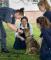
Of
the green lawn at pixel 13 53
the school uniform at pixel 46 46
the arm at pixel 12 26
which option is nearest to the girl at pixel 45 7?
the green lawn at pixel 13 53

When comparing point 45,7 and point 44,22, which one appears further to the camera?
point 45,7

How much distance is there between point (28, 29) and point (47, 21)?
1167 mm

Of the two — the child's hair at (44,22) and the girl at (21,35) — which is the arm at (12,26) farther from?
the child's hair at (44,22)

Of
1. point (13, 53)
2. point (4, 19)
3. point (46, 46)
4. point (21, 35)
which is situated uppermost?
point (4, 19)

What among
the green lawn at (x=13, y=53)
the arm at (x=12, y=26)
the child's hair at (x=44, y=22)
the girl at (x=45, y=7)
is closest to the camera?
the child's hair at (x=44, y=22)

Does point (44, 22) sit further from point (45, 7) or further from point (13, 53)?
point (13, 53)

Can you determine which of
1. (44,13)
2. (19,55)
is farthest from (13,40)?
(44,13)

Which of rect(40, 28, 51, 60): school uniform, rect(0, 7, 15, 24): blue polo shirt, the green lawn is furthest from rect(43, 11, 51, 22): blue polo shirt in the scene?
rect(40, 28, 51, 60): school uniform

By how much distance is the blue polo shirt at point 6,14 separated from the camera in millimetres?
8664

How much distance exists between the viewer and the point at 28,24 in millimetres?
8688

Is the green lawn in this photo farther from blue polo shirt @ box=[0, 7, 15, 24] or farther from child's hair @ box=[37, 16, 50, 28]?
child's hair @ box=[37, 16, 50, 28]

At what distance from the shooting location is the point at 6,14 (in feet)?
28.5

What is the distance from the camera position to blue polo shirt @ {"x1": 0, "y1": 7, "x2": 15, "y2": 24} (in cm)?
866

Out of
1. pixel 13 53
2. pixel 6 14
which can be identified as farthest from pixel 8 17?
pixel 13 53
